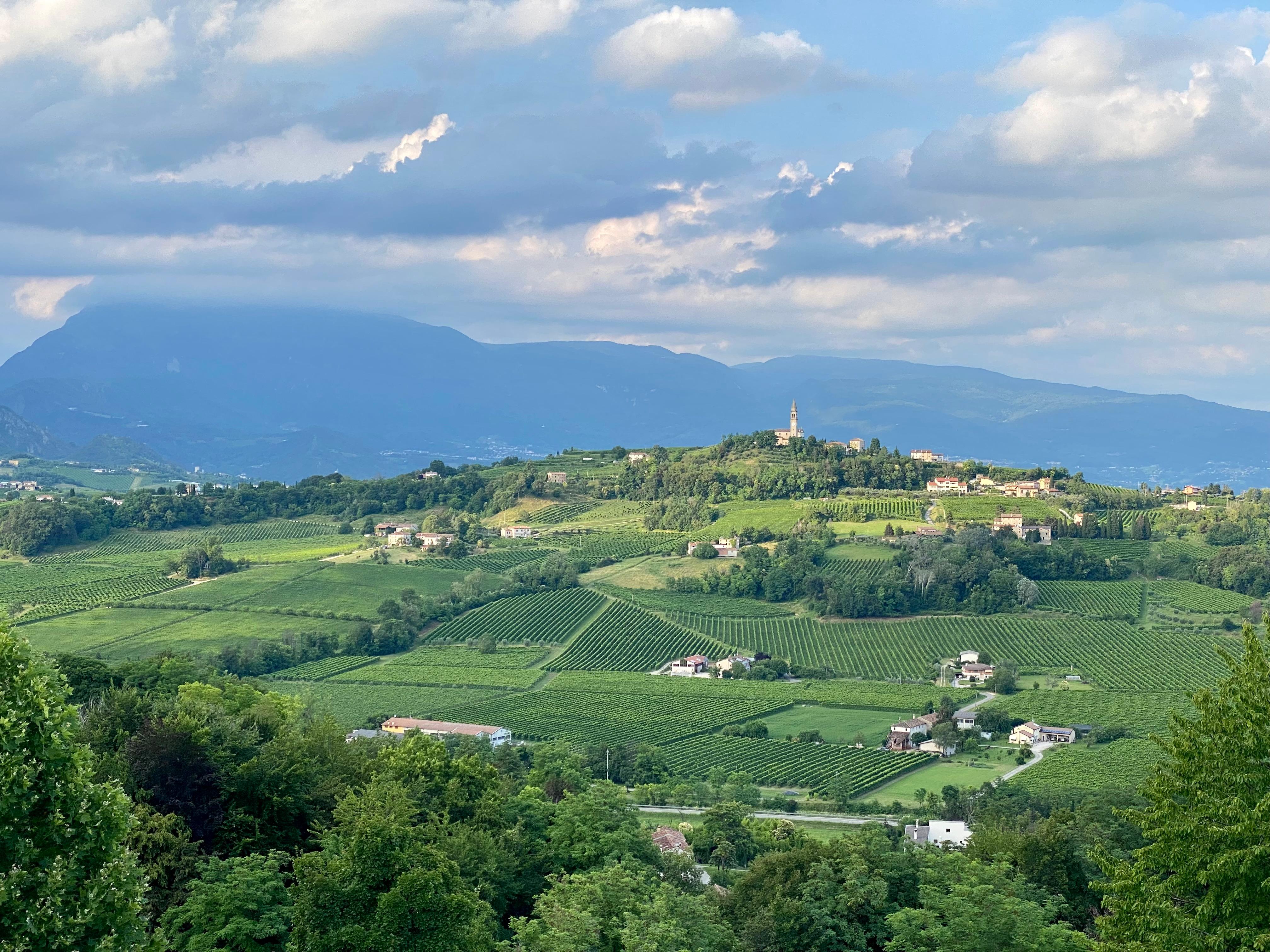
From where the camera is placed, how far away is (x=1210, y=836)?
50.4 ft

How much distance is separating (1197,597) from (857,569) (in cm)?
2186

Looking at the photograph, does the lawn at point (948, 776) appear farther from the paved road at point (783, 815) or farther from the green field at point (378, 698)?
the green field at point (378, 698)

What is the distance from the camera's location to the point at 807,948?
1066 inches

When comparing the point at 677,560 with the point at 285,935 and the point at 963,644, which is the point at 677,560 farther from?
the point at 285,935

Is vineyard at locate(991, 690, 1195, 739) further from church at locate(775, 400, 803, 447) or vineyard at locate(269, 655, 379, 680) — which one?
church at locate(775, 400, 803, 447)

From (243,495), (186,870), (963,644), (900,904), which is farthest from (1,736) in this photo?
(243,495)

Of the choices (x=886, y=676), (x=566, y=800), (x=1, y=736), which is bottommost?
(x=886, y=676)

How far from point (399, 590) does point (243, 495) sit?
32.7 m

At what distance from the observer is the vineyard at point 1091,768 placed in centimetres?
4962

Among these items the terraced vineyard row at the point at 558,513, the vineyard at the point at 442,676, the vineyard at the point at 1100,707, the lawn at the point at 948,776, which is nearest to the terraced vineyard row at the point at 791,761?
the lawn at the point at 948,776

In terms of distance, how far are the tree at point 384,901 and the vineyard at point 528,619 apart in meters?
56.9

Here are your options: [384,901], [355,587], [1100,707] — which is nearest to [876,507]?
[355,587]

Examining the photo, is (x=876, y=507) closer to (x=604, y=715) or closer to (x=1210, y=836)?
(x=604, y=715)

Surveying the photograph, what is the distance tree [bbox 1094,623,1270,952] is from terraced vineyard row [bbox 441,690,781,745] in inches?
1635
